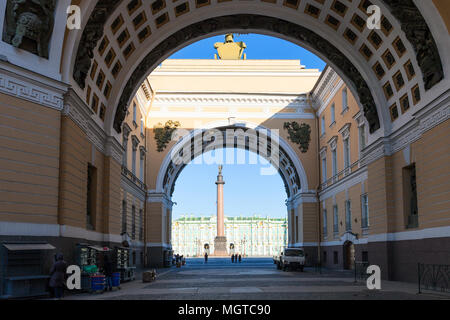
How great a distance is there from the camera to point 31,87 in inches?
685

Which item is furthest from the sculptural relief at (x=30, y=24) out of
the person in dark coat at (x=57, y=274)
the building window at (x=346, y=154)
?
the building window at (x=346, y=154)

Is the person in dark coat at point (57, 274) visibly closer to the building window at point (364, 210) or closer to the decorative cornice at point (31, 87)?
the decorative cornice at point (31, 87)

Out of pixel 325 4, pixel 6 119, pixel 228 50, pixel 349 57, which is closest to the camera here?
pixel 6 119

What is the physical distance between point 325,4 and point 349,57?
317 cm

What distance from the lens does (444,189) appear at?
20.3 metres

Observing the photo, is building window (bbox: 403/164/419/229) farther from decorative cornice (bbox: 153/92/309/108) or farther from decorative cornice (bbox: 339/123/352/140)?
decorative cornice (bbox: 153/92/309/108)

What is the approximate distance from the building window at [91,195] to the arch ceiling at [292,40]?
8.89ft

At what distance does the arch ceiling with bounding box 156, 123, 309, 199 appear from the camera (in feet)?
158

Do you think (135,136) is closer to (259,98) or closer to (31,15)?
(259,98)

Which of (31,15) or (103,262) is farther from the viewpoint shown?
(103,262)

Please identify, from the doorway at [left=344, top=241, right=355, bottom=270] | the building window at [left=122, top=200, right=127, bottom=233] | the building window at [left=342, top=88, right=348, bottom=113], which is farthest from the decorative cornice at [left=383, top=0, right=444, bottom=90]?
the building window at [left=122, top=200, right=127, bottom=233]

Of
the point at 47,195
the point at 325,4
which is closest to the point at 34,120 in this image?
the point at 47,195

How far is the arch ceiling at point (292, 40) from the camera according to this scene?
876 inches

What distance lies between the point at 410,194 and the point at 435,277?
490 cm
